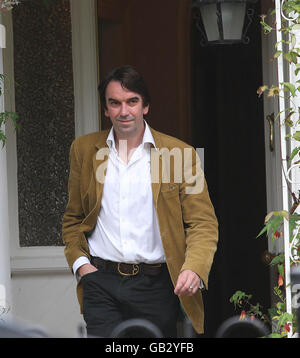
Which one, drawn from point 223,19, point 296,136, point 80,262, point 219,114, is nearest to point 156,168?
point 80,262

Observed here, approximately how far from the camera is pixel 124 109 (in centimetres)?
411

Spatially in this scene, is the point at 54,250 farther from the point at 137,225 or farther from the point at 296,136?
the point at 296,136

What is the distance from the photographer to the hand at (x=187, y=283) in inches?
152

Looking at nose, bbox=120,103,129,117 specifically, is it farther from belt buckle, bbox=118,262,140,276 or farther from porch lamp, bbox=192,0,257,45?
porch lamp, bbox=192,0,257,45

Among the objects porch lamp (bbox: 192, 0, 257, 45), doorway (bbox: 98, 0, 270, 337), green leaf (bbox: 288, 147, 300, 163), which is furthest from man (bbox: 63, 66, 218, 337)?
doorway (bbox: 98, 0, 270, 337)

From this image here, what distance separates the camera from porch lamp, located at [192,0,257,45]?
514 centimetres

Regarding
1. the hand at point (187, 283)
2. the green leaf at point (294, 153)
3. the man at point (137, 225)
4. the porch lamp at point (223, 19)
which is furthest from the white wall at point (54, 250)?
the green leaf at point (294, 153)

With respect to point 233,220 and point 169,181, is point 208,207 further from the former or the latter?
point 233,220

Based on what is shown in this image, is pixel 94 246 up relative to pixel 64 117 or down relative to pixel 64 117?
down

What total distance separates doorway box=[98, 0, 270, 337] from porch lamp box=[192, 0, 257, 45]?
1330mm

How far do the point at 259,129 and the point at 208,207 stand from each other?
8.53 feet

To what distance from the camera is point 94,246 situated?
422 centimetres
